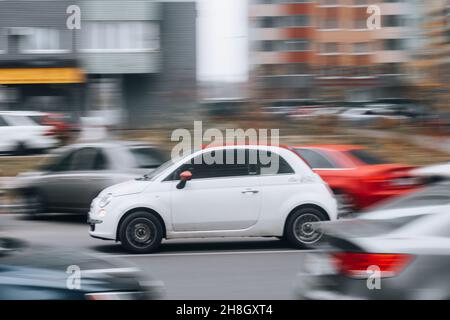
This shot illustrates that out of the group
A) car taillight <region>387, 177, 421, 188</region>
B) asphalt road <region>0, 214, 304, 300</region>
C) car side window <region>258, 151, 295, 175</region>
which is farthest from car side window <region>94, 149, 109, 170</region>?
car taillight <region>387, 177, 421, 188</region>

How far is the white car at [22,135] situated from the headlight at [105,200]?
49.8 feet

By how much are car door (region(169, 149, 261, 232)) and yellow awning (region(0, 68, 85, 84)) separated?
109ft

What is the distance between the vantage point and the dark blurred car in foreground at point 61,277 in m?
5.58

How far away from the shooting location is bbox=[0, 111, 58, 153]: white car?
2616 centimetres

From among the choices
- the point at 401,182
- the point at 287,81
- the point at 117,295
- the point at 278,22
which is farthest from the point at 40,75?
the point at 117,295

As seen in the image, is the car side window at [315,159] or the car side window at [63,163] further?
the car side window at [63,163]

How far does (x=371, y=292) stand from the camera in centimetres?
595

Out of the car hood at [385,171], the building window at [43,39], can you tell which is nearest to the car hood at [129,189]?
the car hood at [385,171]

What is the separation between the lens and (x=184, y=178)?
A: 11.4 m

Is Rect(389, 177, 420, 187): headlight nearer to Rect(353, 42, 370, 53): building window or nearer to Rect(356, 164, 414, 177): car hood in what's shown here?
Rect(356, 164, 414, 177): car hood

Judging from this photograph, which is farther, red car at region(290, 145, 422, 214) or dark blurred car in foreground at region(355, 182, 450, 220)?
red car at region(290, 145, 422, 214)

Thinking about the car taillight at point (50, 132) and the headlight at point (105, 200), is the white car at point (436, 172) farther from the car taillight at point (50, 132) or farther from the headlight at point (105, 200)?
the car taillight at point (50, 132)

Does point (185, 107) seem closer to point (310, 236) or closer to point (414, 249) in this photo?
point (310, 236)
